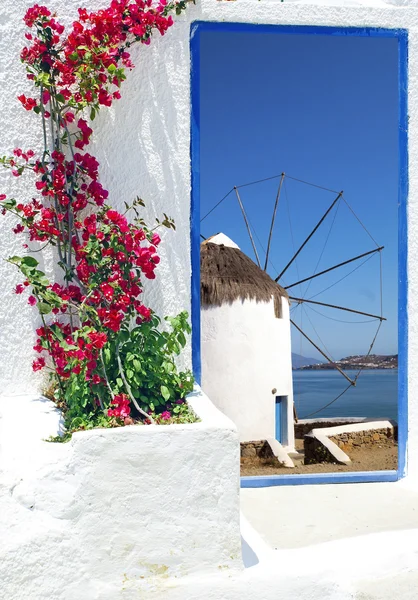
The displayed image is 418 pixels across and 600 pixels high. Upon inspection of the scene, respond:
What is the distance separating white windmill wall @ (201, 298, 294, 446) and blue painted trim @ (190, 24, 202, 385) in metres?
8.12

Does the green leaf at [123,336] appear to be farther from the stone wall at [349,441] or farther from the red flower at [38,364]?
the stone wall at [349,441]

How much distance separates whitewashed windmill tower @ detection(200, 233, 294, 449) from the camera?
499 inches

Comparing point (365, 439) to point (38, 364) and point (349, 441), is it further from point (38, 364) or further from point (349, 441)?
point (38, 364)

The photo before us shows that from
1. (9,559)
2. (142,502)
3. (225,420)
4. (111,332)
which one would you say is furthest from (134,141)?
(9,559)

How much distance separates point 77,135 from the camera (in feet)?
→ 13.0

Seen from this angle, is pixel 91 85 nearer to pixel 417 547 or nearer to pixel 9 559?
pixel 9 559

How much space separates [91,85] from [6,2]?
0.81 metres

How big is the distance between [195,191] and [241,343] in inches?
354

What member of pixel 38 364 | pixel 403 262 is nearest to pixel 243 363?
pixel 403 262

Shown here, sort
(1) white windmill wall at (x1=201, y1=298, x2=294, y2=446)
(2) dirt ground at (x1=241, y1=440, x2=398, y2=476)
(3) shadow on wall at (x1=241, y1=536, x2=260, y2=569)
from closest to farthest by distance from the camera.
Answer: (3) shadow on wall at (x1=241, y1=536, x2=260, y2=569) < (2) dirt ground at (x1=241, y1=440, x2=398, y2=476) < (1) white windmill wall at (x1=201, y1=298, x2=294, y2=446)

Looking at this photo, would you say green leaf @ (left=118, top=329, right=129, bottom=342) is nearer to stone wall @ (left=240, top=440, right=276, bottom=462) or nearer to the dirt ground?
the dirt ground

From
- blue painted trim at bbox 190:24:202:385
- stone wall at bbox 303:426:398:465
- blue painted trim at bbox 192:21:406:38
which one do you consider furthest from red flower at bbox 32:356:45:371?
stone wall at bbox 303:426:398:465

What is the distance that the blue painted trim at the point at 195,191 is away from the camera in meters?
4.20

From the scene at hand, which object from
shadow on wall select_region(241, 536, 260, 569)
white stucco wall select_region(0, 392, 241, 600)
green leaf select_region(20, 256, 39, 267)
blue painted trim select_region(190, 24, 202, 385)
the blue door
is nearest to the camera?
white stucco wall select_region(0, 392, 241, 600)
